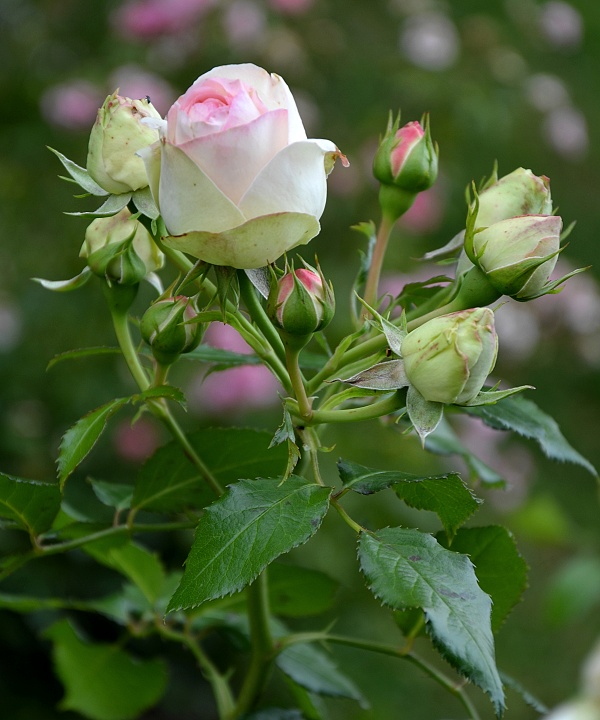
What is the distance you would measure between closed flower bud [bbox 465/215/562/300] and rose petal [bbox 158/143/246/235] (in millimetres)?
152

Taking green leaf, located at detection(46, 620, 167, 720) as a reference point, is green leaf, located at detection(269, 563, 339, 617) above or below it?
above

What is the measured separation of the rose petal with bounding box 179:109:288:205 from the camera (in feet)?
1.42

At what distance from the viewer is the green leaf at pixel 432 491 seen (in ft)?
1.56

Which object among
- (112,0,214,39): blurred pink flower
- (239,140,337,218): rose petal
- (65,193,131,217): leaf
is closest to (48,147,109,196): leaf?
(65,193,131,217): leaf

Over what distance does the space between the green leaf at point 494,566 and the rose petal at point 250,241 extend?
219mm

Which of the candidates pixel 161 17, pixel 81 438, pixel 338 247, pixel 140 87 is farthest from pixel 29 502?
pixel 161 17

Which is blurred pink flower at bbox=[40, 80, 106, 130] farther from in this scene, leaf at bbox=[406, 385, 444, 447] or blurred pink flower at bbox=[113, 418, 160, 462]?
leaf at bbox=[406, 385, 444, 447]

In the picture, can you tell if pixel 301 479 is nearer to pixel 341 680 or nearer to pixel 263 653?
pixel 263 653

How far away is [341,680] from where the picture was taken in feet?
2.33

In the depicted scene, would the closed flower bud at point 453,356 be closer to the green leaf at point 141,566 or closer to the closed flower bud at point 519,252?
the closed flower bud at point 519,252

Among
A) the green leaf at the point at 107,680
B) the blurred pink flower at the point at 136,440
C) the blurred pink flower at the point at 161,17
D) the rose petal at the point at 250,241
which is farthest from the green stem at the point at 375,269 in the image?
the blurred pink flower at the point at 161,17

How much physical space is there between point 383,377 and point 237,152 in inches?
5.6

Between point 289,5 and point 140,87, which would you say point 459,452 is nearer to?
point 140,87

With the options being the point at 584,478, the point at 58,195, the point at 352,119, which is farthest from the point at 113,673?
the point at 584,478
